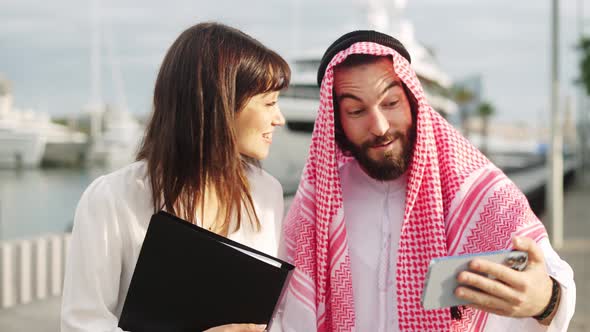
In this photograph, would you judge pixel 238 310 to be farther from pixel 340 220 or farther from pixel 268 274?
pixel 340 220

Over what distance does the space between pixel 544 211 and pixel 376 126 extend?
16030 mm

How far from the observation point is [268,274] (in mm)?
1778

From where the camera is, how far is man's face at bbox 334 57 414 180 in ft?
6.88

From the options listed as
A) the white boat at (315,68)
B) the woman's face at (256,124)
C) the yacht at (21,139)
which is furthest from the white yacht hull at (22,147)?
the woman's face at (256,124)

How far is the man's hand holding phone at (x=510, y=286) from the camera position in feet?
4.79

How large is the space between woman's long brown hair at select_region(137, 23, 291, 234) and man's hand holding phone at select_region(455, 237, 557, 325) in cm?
87

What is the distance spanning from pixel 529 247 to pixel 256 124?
0.96 m

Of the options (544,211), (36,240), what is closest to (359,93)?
(36,240)

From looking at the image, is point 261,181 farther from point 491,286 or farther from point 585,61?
point 585,61

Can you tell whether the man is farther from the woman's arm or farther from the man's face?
the woman's arm

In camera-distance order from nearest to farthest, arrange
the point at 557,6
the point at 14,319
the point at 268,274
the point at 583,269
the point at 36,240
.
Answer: the point at 268,274 → the point at 14,319 → the point at 36,240 → the point at 583,269 → the point at 557,6

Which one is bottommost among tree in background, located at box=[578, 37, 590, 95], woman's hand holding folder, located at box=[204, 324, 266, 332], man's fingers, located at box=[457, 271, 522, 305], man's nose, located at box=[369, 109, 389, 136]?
woman's hand holding folder, located at box=[204, 324, 266, 332]

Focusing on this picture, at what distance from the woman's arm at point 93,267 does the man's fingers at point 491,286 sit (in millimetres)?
995

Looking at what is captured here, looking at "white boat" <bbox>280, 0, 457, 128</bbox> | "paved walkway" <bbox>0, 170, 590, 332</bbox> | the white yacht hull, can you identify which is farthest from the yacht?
"paved walkway" <bbox>0, 170, 590, 332</bbox>
